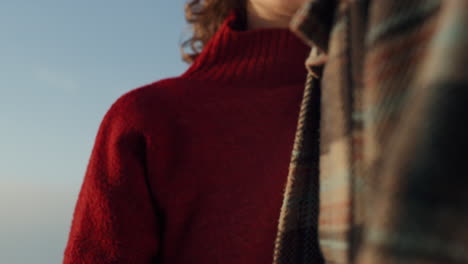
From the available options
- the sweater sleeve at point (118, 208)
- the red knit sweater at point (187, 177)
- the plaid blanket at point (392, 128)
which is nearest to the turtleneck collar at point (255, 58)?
the red knit sweater at point (187, 177)

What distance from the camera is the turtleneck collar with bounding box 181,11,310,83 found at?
132 cm

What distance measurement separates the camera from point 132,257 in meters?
1.19

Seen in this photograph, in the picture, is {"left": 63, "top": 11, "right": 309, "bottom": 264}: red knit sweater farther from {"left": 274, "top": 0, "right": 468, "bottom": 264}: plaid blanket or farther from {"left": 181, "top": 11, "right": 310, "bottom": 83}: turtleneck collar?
{"left": 274, "top": 0, "right": 468, "bottom": 264}: plaid blanket

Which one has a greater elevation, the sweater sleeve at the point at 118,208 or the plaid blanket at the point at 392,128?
the plaid blanket at the point at 392,128

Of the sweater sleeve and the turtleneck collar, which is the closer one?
the sweater sleeve

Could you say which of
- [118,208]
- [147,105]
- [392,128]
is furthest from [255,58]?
[392,128]

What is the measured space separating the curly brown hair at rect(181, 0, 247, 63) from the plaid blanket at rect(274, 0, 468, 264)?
2.80 ft

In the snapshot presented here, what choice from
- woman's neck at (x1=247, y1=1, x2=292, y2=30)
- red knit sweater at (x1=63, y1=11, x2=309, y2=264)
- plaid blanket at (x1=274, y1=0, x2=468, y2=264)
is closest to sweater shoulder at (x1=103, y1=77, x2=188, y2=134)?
red knit sweater at (x1=63, y1=11, x2=309, y2=264)

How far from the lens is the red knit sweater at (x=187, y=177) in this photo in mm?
1194

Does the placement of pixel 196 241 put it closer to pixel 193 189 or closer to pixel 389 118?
pixel 193 189

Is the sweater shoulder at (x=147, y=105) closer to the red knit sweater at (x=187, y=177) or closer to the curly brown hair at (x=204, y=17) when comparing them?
the red knit sweater at (x=187, y=177)

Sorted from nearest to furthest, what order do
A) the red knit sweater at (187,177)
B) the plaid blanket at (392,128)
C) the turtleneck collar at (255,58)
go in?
the plaid blanket at (392,128)
the red knit sweater at (187,177)
the turtleneck collar at (255,58)

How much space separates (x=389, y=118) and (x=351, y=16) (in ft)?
0.64

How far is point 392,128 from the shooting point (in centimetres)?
49
